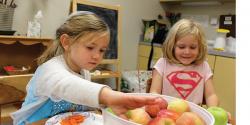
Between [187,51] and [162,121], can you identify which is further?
[187,51]

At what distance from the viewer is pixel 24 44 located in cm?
243

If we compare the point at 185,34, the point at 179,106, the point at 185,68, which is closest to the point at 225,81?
the point at 185,68

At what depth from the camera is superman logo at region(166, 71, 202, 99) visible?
1397 mm

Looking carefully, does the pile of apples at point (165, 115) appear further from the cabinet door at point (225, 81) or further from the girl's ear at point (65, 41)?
the cabinet door at point (225, 81)

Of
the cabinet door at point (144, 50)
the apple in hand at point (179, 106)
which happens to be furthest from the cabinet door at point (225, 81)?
the apple in hand at point (179, 106)

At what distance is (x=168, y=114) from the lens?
598 millimetres

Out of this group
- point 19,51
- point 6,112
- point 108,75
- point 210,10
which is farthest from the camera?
point 210,10

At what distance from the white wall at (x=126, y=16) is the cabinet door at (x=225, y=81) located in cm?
123

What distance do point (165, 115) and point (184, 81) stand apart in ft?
2.78

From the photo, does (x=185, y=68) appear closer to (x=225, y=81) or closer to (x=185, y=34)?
(x=185, y=34)

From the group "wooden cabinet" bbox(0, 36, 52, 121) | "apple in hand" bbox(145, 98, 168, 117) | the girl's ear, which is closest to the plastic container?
"wooden cabinet" bbox(0, 36, 52, 121)

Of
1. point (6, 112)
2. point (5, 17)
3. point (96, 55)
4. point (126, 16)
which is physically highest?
point (126, 16)

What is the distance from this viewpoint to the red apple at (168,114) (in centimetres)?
59
